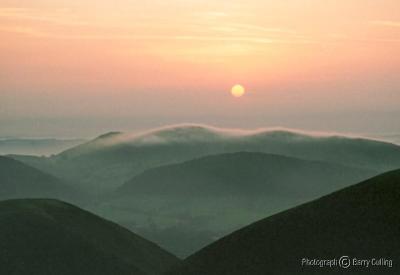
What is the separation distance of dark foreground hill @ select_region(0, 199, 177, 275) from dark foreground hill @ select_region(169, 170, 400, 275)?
188 feet

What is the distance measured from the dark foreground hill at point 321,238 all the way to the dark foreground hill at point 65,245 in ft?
188

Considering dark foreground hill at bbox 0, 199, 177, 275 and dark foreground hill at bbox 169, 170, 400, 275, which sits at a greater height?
dark foreground hill at bbox 169, 170, 400, 275

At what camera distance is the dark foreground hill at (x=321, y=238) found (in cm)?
8844

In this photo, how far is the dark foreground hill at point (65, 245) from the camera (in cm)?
15750

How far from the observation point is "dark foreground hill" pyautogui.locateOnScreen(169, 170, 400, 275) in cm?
8844

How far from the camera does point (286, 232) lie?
101812mm

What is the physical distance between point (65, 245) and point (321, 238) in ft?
277

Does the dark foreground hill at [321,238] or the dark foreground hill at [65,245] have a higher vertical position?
the dark foreground hill at [321,238]

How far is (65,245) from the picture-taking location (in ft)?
547

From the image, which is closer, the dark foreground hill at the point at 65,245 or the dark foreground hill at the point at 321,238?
the dark foreground hill at the point at 321,238

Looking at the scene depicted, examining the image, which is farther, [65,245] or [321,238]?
[65,245]

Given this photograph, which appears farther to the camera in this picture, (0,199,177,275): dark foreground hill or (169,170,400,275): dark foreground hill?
(0,199,177,275): dark foreground hill

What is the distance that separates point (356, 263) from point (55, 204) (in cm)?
12022

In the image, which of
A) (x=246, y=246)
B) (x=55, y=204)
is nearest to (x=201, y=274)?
(x=246, y=246)
